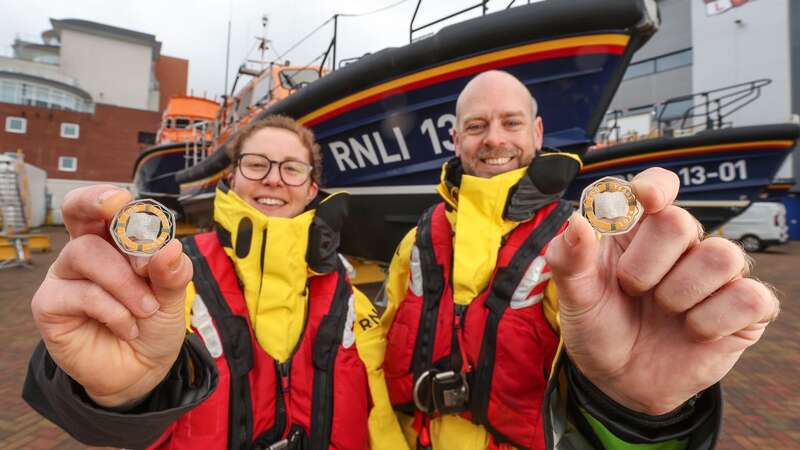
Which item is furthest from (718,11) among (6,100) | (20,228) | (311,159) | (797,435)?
(6,100)

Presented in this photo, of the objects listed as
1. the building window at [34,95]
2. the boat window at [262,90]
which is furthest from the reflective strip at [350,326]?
the building window at [34,95]

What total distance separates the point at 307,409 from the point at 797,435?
10.4 ft

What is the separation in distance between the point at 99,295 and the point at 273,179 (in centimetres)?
83

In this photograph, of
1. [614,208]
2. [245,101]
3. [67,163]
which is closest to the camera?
[614,208]

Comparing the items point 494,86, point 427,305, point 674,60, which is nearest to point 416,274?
point 427,305

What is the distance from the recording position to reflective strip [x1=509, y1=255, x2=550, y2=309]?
1232 mm

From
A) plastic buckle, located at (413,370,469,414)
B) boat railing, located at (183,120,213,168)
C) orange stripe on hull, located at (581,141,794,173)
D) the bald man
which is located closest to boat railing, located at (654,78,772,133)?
orange stripe on hull, located at (581,141,794,173)

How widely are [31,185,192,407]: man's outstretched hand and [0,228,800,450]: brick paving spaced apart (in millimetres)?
2347

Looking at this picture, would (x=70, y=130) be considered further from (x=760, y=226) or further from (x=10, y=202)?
(x=760, y=226)

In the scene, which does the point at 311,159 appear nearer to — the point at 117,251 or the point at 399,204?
the point at 117,251

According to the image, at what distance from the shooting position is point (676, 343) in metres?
0.73

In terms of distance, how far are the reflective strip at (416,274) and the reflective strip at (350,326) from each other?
0.22m

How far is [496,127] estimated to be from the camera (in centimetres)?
152

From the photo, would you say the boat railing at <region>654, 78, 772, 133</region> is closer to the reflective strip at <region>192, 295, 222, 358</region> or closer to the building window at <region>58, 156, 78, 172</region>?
the reflective strip at <region>192, 295, 222, 358</region>
